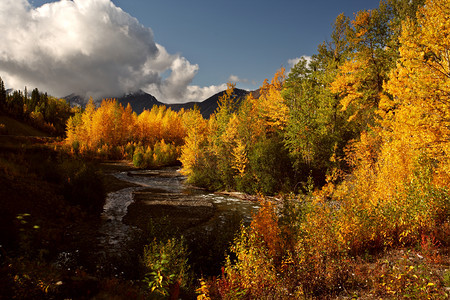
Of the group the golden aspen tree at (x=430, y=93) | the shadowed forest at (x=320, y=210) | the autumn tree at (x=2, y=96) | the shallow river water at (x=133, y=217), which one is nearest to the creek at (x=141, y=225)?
the shallow river water at (x=133, y=217)

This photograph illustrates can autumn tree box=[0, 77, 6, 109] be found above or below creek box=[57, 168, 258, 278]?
above

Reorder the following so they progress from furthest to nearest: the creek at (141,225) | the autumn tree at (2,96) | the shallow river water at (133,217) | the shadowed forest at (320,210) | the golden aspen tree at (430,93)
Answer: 1. the autumn tree at (2,96)
2. the golden aspen tree at (430,93)
3. the shallow river water at (133,217)
4. the creek at (141,225)
5. the shadowed forest at (320,210)

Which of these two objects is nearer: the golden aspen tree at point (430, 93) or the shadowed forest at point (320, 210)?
the shadowed forest at point (320, 210)

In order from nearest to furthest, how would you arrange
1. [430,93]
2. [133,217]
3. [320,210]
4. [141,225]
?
[320,210] → [430,93] → [141,225] → [133,217]

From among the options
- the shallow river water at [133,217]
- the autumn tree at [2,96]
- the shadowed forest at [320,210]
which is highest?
the autumn tree at [2,96]

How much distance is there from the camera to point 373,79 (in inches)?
753

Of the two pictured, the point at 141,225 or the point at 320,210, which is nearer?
the point at 320,210

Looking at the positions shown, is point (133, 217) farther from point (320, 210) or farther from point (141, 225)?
point (320, 210)

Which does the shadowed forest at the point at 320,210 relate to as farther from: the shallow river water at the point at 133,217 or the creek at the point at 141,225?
the shallow river water at the point at 133,217

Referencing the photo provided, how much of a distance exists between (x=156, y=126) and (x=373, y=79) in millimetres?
55285

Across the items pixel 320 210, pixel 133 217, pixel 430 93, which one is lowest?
pixel 133 217

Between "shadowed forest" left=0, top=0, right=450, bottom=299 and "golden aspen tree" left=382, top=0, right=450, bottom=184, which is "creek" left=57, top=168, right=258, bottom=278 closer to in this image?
"shadowed forest" left=0, top=0, right=450, bottom=299

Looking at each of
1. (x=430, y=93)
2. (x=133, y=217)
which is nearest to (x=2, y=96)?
(x=133, y=217)

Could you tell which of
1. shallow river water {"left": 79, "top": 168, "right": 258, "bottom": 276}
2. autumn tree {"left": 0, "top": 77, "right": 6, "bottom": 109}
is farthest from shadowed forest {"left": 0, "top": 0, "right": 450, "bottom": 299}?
autumn tree {"left": 0, "top": 77, "right": 6, "bottom": 109}
